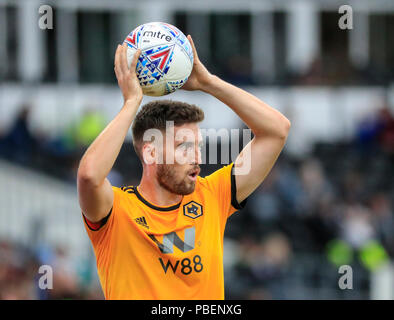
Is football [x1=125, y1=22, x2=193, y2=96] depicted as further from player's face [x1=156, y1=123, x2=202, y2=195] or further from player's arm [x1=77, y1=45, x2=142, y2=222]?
player's face [x1=156, y1=123, x2=202, y2=195]

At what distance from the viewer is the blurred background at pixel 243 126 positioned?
13359 mm

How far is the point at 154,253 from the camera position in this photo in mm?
5074

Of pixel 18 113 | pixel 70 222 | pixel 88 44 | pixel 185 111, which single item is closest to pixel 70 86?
pixel 88 44

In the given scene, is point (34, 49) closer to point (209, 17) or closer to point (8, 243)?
point (209, 17)

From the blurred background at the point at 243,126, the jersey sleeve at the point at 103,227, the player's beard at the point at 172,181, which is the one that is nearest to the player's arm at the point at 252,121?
the player's beard at the point at 172,181

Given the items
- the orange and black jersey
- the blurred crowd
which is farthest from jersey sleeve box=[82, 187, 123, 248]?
the blurred crowd

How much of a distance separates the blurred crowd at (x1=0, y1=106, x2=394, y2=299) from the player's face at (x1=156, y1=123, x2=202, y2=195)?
18.2 ft

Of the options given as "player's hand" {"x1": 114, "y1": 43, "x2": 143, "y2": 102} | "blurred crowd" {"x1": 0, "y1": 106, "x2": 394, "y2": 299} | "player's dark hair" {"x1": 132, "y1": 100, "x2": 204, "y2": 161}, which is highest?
"player's hand" {"x1": 114, "y1": 43, "x2": 143, "y2": 102}

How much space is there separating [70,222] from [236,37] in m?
8.45

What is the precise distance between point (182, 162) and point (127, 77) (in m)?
0.73

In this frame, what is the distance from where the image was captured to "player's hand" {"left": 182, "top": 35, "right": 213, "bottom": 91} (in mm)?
5395

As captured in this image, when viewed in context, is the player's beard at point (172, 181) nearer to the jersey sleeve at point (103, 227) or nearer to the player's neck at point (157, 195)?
the player's neck at point (157, 195)

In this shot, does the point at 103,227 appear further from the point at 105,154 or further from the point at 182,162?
the point at 182,162
